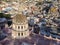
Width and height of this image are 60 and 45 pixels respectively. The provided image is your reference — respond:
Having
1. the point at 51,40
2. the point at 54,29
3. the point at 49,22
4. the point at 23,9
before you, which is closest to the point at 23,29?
the point at 51,40

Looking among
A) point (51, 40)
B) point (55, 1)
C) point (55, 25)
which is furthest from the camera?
point (55, 1)

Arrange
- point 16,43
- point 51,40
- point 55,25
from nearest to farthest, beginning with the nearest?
point 16,43 < point 51,40 < point 55,25

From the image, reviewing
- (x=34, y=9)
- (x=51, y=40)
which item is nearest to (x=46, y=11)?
(x=34, y=9)

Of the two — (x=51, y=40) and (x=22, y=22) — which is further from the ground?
(x=22, y=22)

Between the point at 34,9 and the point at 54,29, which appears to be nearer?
the point at 54,29

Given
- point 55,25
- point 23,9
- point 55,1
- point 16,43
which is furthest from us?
point 55,1

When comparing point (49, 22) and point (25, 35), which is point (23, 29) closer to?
point (25, 35)

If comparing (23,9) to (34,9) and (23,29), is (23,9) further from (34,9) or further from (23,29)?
(23,29)

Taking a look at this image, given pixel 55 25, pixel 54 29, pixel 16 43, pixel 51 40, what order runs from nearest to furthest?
pixel 16 43 → pixel 51 40 → pixel 54 29 → pixel 55 25

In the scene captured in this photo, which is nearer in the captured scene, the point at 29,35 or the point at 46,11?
the point at 29,35
